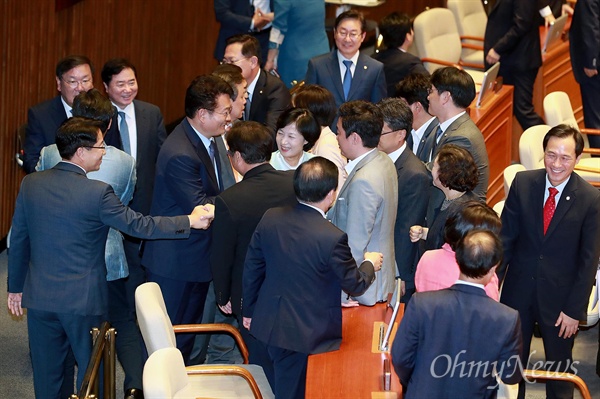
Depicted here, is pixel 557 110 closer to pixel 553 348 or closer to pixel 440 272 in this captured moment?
pixel 553 348

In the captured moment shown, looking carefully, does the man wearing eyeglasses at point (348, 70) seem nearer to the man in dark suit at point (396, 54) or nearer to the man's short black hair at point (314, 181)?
the man in dark suit at point (396, 54)

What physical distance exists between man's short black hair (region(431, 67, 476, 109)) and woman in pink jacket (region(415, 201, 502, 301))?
1.63 meters

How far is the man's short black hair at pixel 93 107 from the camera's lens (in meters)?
5.58

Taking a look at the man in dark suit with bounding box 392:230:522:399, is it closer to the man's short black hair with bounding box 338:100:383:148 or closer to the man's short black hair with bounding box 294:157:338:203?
the man's short black hair with bounding box 294:157:338:203

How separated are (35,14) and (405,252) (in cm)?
357

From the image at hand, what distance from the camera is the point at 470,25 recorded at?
36.8ft

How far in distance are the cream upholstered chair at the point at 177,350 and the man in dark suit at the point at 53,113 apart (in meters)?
1.75

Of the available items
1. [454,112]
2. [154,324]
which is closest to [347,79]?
[454,112]

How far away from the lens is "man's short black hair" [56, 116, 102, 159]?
5008 millimetres

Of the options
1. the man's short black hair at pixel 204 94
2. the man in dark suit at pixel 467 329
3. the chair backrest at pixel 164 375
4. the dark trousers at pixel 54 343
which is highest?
the man's short black hair at pixel 204 94

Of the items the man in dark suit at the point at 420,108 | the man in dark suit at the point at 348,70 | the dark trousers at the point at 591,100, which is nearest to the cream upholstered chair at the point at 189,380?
the man in dark suit at the point at 420,108

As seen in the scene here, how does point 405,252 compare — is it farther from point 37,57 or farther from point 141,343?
point 37,57

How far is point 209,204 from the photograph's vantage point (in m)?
5.39

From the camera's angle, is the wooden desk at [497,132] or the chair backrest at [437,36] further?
the chair backrest at [437,36]
